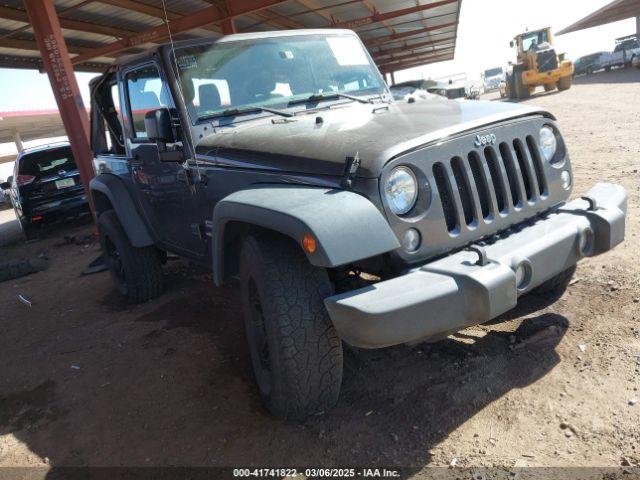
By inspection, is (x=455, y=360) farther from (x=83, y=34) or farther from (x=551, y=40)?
(x=551, y=40)

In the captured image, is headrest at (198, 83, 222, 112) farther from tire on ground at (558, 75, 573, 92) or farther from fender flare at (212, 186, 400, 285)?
tire on ground at (558, 75, 573, 92)

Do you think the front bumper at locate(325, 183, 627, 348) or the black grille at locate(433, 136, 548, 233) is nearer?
the front bumper at locate(325, 183, 627, 348)

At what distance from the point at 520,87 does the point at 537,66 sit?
3.82 ft

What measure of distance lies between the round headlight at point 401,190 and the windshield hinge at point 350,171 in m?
0.15

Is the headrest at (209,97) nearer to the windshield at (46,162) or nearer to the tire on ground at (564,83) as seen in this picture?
the windshield at (46,162)

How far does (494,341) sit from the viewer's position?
9.74 ft

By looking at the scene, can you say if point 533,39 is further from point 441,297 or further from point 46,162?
point 441,297

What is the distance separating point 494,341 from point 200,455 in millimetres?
1765

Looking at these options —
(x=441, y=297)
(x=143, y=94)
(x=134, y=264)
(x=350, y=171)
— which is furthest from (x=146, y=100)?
(x=441, y=297)

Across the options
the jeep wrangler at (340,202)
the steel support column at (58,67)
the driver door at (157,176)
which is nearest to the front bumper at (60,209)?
the steel support column at (58,67)

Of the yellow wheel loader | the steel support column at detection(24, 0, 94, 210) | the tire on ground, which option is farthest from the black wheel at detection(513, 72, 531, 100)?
the steel support column at detection(24, 0, 94, 210)

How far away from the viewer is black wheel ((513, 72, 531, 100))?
2023cm

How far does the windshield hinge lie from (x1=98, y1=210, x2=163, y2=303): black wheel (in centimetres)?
293

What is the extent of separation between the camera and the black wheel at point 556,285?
3146mm
